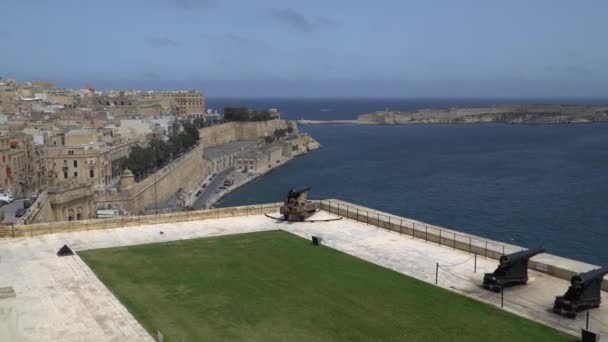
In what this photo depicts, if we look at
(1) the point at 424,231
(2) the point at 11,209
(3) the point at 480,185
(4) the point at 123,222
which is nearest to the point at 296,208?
(1) the point at 424,231

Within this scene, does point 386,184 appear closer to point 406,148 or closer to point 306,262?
point 406,148

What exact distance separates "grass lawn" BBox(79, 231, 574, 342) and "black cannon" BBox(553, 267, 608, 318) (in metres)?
0.84

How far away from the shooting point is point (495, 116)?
185250 mm

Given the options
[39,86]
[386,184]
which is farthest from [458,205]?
[39,86]

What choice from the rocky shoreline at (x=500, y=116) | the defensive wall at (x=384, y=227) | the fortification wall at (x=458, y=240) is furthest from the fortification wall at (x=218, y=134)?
the rocky shoreline at (x=500, y=116)

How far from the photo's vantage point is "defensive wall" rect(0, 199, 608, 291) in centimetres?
1431

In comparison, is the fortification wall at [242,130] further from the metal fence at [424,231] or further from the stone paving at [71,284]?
the stone paving at [71,284]

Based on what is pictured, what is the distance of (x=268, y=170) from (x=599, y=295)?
215 ft

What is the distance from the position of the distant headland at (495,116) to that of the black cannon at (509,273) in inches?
6144

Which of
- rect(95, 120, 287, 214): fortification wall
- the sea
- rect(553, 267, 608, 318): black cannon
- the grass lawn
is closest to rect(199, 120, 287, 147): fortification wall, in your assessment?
rect(95, 120, 287, 214): fortification wall

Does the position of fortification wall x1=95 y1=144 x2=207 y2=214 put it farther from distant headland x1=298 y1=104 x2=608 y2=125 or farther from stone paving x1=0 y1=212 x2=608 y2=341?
distant headland x1=298 y1=104 x2=608 y2=125

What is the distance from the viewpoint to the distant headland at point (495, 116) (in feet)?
576

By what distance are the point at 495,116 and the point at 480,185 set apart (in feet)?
437

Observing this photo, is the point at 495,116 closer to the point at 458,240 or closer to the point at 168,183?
the point at 168,183
